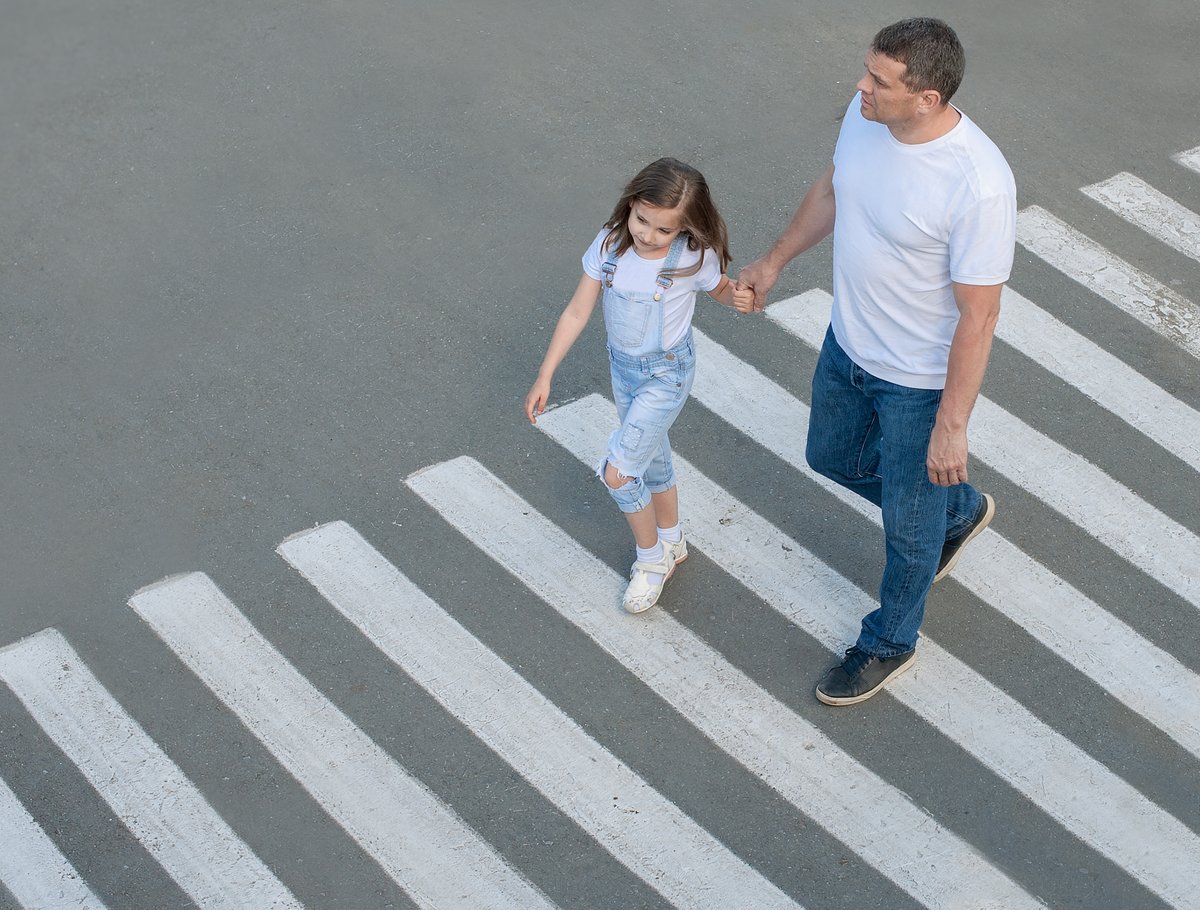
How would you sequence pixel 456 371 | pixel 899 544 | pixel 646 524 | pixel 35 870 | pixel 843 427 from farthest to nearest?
pixel 456 371 → pixel 646 524 → pixel 843 427 → pixel 899 544 → pixel 35 870

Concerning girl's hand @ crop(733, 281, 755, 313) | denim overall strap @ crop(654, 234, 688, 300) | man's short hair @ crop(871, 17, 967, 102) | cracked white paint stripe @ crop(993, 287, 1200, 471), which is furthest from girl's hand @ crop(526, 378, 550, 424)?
cracked white paint stripe @ crop(993, 287, 1200, 471)

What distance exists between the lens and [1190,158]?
8781mm

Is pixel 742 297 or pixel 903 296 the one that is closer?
pixel 903 296

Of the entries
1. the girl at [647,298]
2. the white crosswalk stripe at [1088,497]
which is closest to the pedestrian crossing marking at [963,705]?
the girl at [647,298]

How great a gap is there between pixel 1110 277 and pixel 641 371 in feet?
12.9

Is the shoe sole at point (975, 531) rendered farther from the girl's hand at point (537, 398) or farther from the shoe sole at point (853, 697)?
the girl's hand at point (537, 398)

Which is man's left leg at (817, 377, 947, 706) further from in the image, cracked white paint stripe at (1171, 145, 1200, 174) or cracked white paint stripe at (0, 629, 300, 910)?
cracked white paint stripe at (1171, 145, 1200, 174)

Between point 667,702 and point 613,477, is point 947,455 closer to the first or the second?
point 613,477

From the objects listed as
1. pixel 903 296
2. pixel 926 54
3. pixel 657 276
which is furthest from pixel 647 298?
pixel 926 54

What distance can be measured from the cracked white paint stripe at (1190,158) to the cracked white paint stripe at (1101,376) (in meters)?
2.00

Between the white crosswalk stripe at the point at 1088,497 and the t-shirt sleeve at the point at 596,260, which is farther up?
the t-shirt sleeve at the point at 596,260

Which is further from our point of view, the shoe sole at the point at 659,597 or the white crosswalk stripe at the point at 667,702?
the shoe sole at the point at 659,597

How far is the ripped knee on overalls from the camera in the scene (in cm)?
526

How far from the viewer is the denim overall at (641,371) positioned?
4.98 metres
